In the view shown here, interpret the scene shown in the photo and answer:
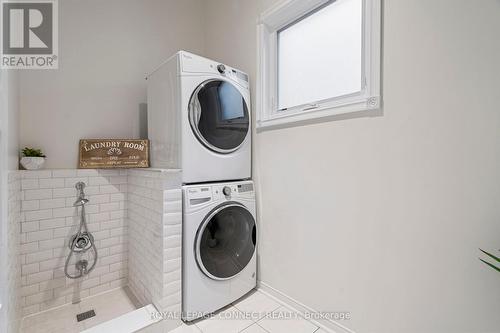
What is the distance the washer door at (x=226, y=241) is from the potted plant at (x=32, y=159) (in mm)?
1172

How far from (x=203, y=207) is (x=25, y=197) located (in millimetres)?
1209

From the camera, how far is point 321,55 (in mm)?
1510

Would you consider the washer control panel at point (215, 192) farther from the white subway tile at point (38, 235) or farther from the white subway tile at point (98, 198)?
the white subway tile at point (38, 235)

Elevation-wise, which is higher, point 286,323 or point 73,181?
point 73,181

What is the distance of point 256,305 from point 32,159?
1.81 m

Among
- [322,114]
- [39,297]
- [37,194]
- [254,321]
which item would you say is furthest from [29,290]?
[322,114]

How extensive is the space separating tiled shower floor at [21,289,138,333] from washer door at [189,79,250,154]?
51.8 inches

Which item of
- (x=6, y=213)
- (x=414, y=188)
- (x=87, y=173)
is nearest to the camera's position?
(x=6, y=213)

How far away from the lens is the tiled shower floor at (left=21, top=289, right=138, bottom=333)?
4.50ft

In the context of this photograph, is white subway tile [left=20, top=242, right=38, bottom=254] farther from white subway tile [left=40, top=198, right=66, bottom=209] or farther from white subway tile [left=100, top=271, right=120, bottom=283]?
white subway tile [left=100, top=271, right=120, bottom=283]

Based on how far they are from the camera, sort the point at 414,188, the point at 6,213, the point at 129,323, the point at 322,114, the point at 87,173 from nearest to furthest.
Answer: the point at 6,213 → the point at 414,188 → the point at 129,323 → the point at 322,114 → the point at 87,173

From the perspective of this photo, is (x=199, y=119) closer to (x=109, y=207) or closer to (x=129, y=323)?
(x=109, y=207)

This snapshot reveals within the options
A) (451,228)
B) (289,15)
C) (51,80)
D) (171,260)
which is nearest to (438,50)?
(451,228)

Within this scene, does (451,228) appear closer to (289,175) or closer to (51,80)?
(289,175)
